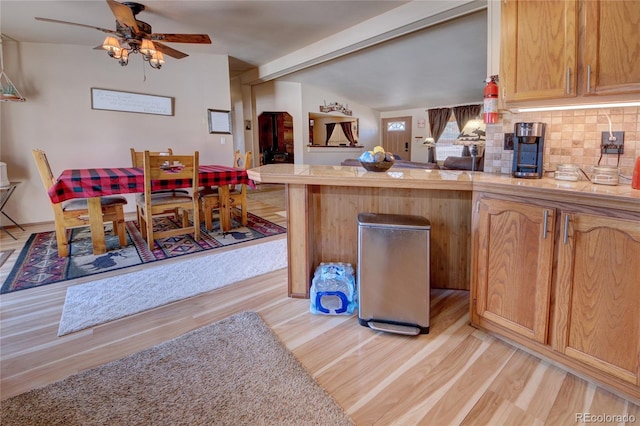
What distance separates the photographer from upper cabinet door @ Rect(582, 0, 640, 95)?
141cm

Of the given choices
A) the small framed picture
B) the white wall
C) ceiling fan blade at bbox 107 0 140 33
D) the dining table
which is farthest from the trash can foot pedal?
the small framed picture

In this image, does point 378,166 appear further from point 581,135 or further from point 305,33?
point 305,33

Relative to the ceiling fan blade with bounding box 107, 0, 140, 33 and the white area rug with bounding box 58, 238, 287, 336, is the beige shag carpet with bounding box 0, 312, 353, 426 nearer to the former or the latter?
the white area rug with bounding box 58, 238, 287, 336

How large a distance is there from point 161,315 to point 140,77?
429 cm

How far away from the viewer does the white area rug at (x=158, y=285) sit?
2137 mm

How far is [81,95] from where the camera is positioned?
15.1 ft

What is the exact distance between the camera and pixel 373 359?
5.50 ft

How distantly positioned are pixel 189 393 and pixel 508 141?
2240 millimetres

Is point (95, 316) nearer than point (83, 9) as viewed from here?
Yes

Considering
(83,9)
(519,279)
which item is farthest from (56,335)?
(83,9)

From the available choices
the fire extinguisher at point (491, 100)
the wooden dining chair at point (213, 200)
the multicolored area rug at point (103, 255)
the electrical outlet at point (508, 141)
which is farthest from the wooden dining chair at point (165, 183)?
the electrical outlet at point (508, 141)

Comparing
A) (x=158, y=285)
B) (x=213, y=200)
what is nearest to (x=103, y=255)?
(x=158, y=285)

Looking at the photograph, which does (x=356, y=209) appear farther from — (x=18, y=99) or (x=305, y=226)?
(x=18, y=99)

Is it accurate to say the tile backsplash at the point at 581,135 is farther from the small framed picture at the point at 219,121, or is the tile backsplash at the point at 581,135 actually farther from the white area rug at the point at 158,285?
the small framed picture at the point at 219,121
